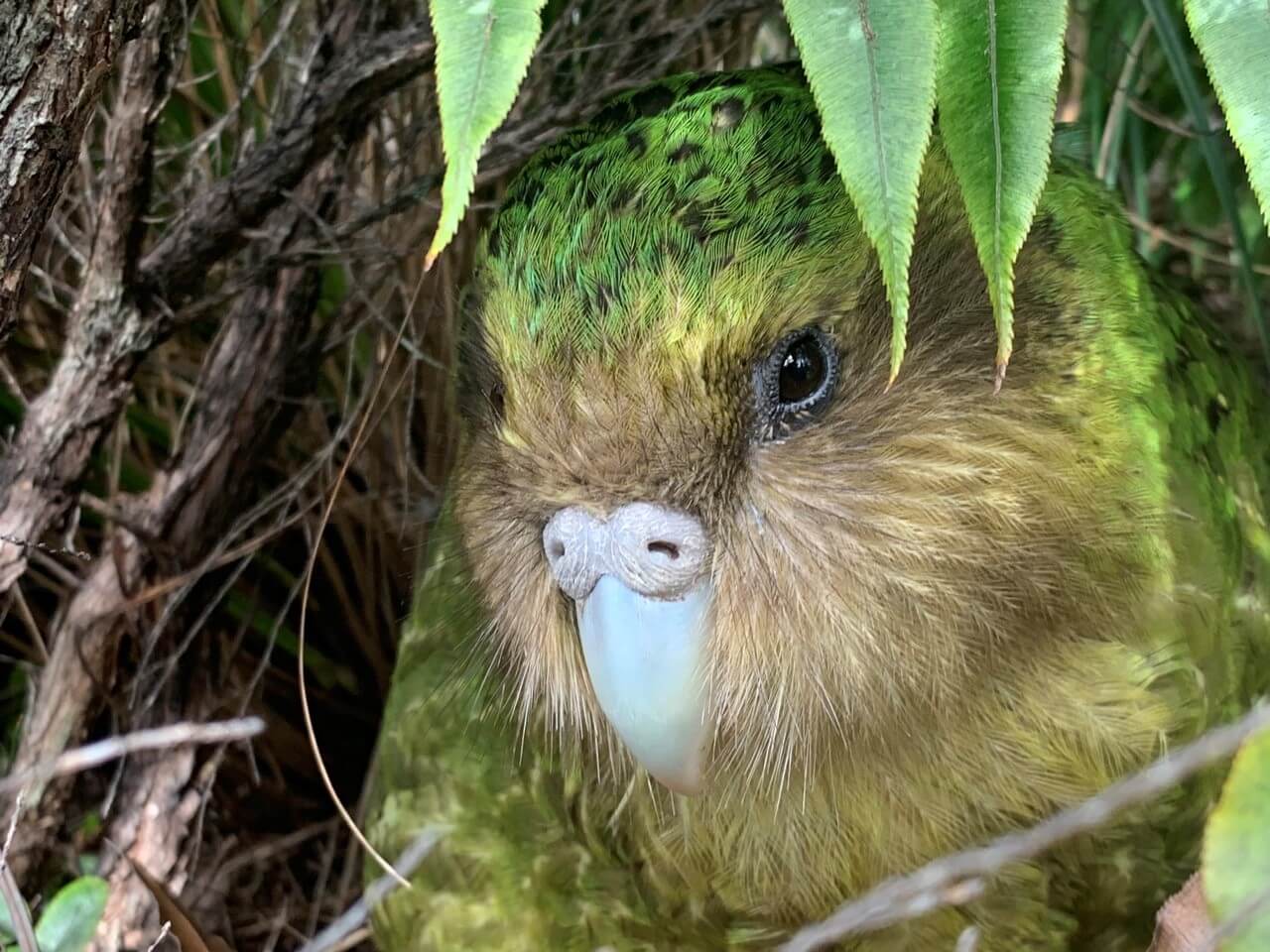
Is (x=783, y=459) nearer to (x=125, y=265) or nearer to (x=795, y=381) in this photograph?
(x=795, y=381)

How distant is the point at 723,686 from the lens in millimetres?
932

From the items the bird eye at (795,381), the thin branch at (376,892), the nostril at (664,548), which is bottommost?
the thin branch at (376,892)

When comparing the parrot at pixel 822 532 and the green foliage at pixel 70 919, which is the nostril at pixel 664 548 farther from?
the green foliage at pixel 70 919

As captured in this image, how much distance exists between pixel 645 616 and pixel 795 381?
0.64ft

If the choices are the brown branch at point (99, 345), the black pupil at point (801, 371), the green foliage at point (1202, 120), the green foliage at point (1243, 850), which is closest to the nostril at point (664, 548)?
the black pupil at point (801, 371)

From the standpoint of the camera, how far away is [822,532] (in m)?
0.90

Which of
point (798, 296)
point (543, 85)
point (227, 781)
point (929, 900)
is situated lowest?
point (227, 781)

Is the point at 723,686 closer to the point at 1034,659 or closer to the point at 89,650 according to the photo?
the point at 1034,659

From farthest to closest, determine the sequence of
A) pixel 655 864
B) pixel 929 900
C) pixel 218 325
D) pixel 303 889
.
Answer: pixel 303 889, pixel 218 325, pixel 655 864, pixel 929 900

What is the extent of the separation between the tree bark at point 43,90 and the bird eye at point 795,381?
496mm

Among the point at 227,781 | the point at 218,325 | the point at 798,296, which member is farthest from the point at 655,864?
the point at 218,325

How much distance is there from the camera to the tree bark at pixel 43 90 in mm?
828

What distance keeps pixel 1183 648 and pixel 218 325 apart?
3.64 feet

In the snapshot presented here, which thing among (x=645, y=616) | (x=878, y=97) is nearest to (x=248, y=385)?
(x=645, y=616)
